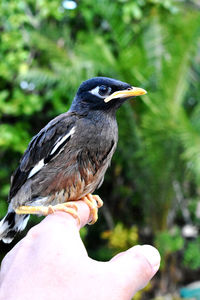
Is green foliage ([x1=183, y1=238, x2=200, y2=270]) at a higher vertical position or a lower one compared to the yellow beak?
lower

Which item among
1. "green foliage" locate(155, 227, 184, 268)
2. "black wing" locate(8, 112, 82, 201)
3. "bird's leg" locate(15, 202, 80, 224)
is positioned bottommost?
"green foliage" locate(155, 227, 184, 268)

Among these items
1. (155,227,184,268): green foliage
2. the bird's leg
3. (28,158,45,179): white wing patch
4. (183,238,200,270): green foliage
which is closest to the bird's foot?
the bird's leg

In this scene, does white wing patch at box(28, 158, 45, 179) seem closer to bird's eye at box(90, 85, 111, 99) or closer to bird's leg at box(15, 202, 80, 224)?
bird's leg at box(15, 202, 80, 224)

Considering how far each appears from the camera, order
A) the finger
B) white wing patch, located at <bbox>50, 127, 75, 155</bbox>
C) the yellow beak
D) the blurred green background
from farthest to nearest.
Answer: the blurred green background, white wing patch, located at <bbox>50, 127, 75, 155</bbox>, the yellow beak, the finger

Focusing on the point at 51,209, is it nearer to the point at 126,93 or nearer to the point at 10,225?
the point at 10,225

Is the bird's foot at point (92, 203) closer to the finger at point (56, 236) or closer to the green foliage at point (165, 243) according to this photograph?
the finger at point (56, 236)

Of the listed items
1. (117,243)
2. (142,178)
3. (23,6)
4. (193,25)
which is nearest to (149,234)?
(117,243)

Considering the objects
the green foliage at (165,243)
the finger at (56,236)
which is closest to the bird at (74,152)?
the finger at (56,236)
